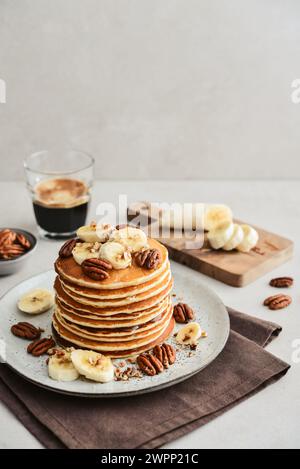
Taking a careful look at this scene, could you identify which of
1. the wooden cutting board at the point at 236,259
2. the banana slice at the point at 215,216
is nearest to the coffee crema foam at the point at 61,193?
the wooden cutting board at the point at 236,259

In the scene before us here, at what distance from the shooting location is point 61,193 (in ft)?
8.77

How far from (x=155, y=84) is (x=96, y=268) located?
1571 millimetres

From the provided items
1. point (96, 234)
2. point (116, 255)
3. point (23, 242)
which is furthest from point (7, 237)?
point (116, 255)

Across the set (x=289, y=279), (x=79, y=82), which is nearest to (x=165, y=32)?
(x=79, y=82)

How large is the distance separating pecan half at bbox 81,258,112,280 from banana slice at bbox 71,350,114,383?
208 mm

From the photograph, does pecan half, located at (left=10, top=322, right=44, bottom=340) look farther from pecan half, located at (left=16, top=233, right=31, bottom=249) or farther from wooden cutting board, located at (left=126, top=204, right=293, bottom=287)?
wooden cutting board, located at (left=126, top=204, right=293, bottom=287)

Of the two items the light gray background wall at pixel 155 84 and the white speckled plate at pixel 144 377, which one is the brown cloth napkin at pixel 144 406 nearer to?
the white speckled plate at pixel 144 377

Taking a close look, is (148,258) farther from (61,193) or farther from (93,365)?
(61,193)

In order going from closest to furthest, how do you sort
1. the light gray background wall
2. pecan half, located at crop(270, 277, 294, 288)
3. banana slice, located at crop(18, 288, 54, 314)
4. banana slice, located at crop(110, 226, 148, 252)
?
banana slice, located at crop(110, 226, 148, 252) < banana slice, located at crop(18, 288, 54, 314) < pecan half, located at crop(270, 277, 294, 288) < the light gray background wall

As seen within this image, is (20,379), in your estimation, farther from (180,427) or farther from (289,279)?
(289,279)

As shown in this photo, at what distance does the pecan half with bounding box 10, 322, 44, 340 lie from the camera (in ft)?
6.36

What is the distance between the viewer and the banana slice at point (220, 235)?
248cm

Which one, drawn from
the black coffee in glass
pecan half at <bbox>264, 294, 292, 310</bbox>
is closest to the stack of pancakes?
pecan half at <bbox>264, 294, 292, 310</bbox>

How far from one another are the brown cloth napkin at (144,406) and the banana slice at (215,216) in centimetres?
77
